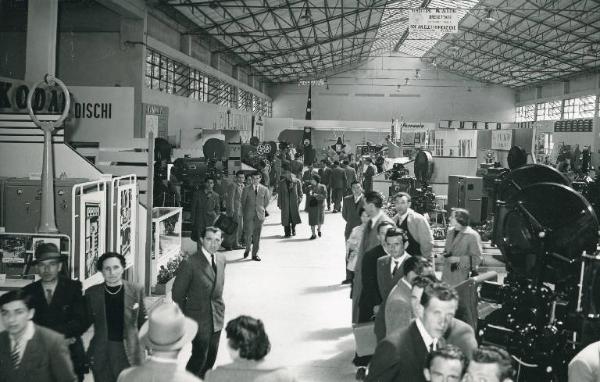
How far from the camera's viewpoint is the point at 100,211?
6223 millimetres

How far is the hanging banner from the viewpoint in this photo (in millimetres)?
15109

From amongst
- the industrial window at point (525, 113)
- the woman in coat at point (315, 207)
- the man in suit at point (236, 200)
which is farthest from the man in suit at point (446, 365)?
the industrial window at point (525, 113)

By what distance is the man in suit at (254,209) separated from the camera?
1047 cm

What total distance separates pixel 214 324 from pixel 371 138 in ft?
126

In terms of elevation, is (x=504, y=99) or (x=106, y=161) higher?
(x=504, y=99)

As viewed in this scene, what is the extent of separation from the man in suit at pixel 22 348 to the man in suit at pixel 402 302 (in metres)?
1.97

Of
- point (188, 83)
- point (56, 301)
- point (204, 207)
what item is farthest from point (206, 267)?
point (188, 83)

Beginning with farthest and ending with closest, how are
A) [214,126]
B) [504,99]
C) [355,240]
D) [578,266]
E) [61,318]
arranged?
1. [504,99]
2. [214,126]
3. [355,240]
4. [578,266]
5. [61,318]

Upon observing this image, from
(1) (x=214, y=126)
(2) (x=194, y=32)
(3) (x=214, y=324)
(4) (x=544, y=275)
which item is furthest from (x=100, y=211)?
(1) (x=214, y=126)

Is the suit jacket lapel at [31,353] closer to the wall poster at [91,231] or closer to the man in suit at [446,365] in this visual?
the man in suit at [446,365]

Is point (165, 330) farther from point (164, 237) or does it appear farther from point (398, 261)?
point (164, 237)

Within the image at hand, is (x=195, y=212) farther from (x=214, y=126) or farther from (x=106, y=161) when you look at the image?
(x=214, y=126)

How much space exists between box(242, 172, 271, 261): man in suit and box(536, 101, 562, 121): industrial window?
3079 cm

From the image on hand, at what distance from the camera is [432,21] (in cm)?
1535
